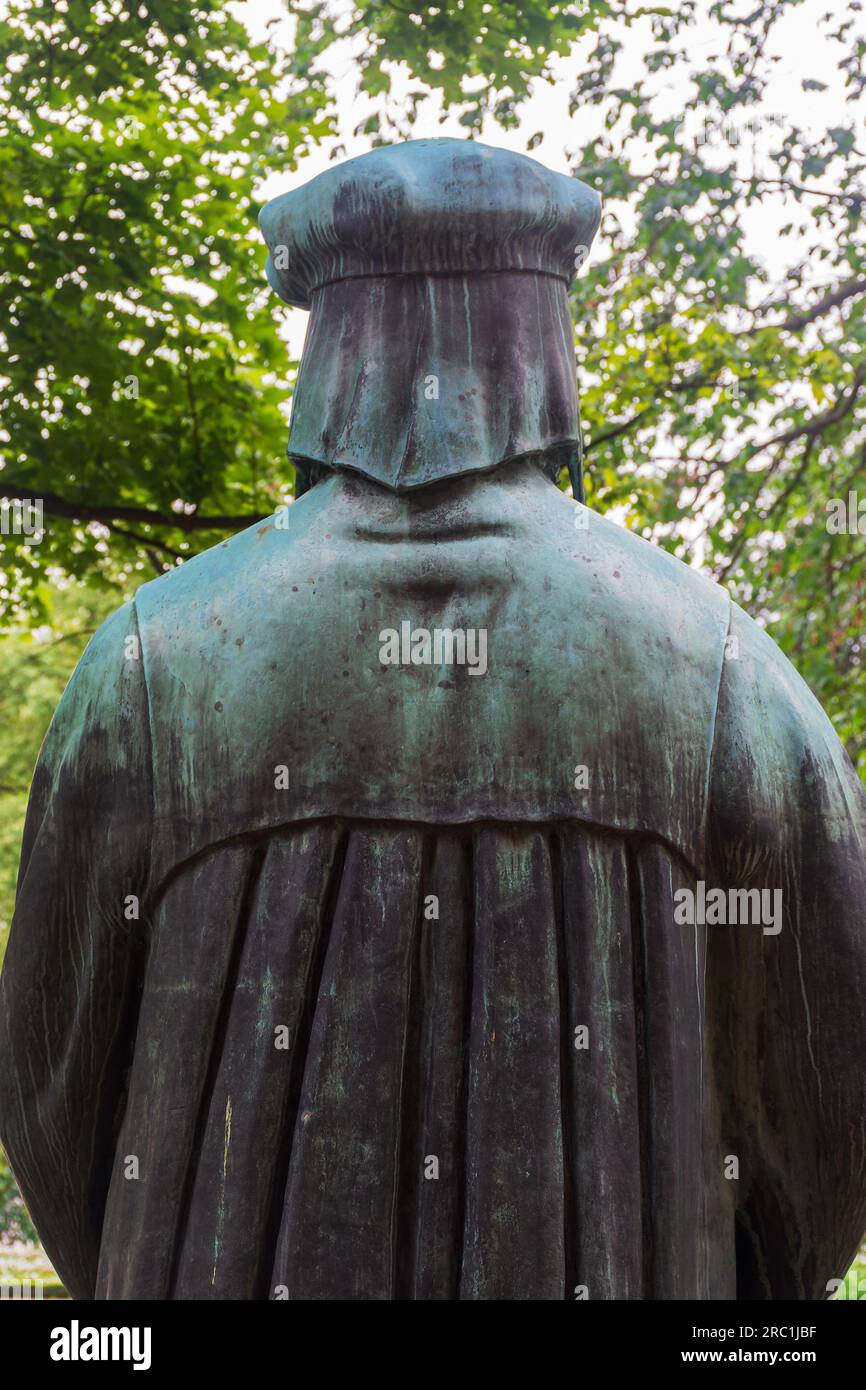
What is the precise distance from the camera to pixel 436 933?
279cm

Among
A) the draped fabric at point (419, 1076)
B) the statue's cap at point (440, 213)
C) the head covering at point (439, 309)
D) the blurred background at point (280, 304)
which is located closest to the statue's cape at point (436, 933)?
the draped fabric at point (419, 1076)

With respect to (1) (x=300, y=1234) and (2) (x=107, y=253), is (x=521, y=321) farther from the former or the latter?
(2) (x=107, y=253)

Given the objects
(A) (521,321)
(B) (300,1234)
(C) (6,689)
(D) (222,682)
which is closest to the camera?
(B) (300,1234)

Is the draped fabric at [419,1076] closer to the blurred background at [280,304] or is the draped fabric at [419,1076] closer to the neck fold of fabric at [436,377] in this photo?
the neck fold of fabric at [436,377]

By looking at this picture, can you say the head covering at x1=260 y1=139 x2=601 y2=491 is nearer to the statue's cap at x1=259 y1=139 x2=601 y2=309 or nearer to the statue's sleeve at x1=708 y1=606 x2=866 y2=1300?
the statue's cap at x1=259 y1=139 x2=601 y2=309

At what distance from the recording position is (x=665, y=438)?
12297 millimetres

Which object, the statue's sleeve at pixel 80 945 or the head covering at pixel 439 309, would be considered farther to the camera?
the head covering at pixel 439 309

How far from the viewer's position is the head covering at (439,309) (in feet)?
9.98

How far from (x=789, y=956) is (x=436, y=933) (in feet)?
1.98

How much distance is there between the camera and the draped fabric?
269cm

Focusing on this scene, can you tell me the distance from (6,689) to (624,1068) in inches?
761

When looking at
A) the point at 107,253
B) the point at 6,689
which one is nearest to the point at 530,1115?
the point at 107,253

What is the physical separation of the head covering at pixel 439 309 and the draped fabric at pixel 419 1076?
0.71m

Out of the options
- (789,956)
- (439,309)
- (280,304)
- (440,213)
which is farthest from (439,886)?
(280,304)
